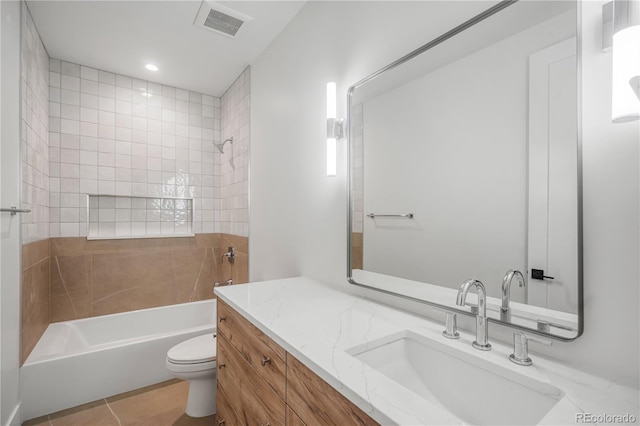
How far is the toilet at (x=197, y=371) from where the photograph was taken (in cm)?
185

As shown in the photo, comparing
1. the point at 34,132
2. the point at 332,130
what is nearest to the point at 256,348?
the point at 332,130

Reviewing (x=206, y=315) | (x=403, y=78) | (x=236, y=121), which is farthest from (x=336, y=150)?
(x=206, y=315)

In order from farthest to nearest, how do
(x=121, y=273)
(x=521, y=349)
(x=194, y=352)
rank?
(x=121, y=273), (x=194, y=352), (x=521, y=349)

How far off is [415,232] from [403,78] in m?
0.65

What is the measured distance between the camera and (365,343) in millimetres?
934

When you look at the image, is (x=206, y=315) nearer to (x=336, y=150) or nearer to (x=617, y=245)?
(x=336, y=150)

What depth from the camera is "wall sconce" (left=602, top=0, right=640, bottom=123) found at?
0.65 meters

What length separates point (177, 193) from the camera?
321 cm

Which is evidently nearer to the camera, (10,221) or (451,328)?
(451,328)

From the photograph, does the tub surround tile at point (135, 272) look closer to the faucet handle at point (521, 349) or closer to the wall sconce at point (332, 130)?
the wall sconce at point (332, 130)

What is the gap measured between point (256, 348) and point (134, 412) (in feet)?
5.00

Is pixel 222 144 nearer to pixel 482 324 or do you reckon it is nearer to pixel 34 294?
pixel 34 294

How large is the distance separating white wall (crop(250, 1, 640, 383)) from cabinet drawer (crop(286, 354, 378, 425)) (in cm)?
57

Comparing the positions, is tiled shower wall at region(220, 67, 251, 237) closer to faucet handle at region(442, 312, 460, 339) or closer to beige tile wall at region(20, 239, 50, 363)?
beige tile wall at region(20, 239, 50, 363)
